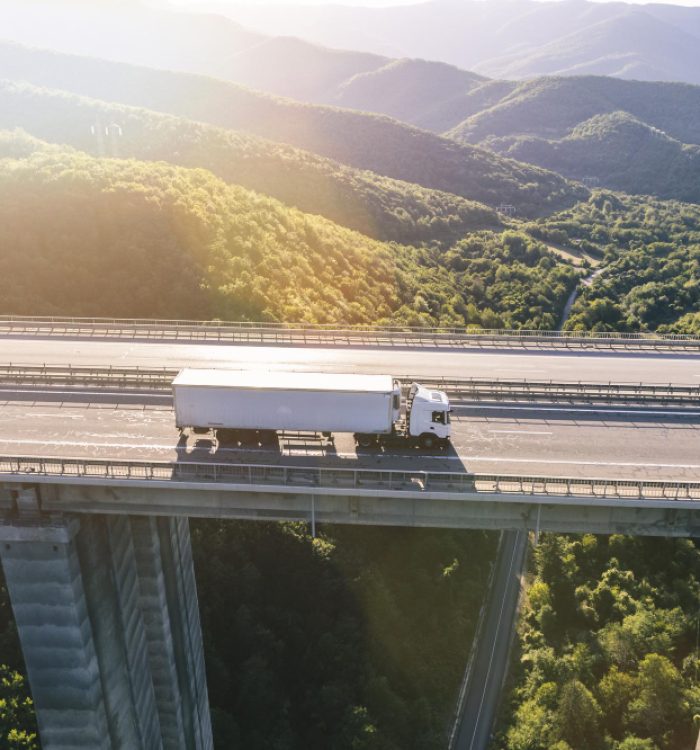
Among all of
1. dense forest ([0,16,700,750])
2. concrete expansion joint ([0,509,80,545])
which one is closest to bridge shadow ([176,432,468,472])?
concrete expansion joint ([0,509,80,545])

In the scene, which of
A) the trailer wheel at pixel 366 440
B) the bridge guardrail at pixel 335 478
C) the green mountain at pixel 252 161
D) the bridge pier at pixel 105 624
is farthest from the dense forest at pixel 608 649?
the green mountain at pixel 252 161

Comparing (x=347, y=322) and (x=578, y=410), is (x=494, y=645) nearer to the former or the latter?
(x=578, y=410)

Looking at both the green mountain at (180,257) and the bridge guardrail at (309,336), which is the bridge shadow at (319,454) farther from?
→ the green mountain at (180,257)

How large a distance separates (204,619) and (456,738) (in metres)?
21.5

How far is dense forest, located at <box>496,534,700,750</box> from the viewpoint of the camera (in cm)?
4172

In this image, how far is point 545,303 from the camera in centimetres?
10412

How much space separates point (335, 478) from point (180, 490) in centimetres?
698

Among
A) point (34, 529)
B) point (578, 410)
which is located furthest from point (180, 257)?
point (578, 410)

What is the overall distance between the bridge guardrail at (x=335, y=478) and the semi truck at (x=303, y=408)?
2.94 m

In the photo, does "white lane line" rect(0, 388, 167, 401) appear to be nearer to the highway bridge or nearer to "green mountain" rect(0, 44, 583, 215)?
the highway bridge

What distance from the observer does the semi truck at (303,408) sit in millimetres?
29531

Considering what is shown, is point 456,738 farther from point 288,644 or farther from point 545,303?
point 545,303

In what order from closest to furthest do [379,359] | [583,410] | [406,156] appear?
[583,410] → [379,359] → [406,156]

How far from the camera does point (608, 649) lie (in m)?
46.9
